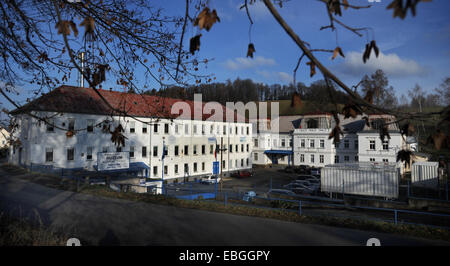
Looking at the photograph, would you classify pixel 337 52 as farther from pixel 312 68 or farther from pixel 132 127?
pixel 132 127

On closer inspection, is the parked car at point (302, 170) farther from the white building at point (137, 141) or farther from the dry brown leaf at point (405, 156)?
the dry brown leaf at point (405, 156)

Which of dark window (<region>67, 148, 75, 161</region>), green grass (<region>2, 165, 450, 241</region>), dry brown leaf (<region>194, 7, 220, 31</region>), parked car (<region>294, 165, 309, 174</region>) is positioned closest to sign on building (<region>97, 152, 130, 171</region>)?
green grass (<region>2, 165, 450, 241</region>)

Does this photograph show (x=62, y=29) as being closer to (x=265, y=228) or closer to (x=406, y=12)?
(x=406, y=12)

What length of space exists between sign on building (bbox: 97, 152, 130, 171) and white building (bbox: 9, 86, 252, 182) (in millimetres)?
2605

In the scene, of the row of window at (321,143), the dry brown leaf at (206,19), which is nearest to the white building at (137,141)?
the row of window at (321,143)

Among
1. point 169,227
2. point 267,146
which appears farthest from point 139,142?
point 267,146

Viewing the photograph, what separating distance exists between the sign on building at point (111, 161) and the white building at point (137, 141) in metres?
2.61

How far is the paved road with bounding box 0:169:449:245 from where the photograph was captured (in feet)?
26.5

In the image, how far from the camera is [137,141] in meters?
33.3

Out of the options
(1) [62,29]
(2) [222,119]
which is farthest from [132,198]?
(2) [222,119]

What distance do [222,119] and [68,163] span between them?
24417mm

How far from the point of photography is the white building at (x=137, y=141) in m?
26.1

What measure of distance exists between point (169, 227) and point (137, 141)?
25.9m

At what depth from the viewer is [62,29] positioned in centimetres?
330
